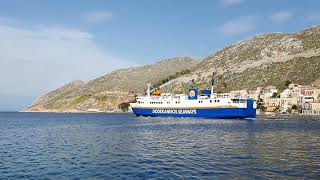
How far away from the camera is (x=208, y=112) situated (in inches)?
5007

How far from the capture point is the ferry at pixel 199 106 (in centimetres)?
12225

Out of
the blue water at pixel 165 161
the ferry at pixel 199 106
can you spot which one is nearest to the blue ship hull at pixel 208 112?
the ferry at pixel 199 106

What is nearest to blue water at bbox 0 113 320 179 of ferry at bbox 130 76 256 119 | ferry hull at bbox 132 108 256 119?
ferry hull at bbox 132 108 256 119

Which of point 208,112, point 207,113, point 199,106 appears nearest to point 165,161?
point 208,112

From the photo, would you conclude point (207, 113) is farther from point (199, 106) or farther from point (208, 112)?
point (199, 106)

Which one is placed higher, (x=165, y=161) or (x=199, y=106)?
(x=199, y=106)

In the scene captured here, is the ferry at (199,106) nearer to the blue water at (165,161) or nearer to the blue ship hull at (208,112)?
the blue ship hull at (208,112)

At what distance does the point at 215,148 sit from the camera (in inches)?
1828

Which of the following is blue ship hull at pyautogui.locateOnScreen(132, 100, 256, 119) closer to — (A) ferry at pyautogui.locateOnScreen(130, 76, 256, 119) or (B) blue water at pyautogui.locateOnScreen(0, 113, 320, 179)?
(A) ferry at pyautogui.locateOnScreen(130, 76, 256, 119)

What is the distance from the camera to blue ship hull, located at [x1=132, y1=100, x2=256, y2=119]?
400ft

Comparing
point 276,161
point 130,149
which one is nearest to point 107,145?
point 130,149

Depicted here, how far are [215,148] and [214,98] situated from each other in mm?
82662

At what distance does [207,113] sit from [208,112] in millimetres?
577

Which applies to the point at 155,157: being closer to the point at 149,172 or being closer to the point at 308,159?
the point at 149,172
